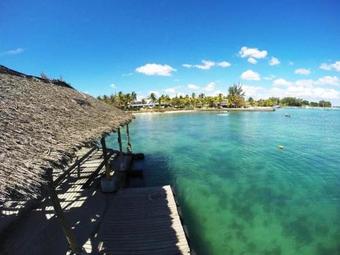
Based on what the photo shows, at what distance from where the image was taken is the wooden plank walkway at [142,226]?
7152 millimetres

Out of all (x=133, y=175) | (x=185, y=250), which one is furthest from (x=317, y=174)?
(x=185, y=250)

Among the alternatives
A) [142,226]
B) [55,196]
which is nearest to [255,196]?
[142,226]

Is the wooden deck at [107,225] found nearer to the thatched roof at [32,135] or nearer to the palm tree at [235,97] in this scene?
the thatched roof at [32,135]

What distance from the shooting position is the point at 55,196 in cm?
582

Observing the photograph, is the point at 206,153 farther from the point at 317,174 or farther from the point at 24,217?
the point at 24,217

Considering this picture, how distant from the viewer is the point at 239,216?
11492 mm

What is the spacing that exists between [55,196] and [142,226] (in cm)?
341

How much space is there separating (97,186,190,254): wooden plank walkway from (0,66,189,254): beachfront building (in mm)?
28

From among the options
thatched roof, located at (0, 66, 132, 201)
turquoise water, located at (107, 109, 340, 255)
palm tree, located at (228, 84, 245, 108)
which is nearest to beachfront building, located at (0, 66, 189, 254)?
thatched roof, located at (0, 66, 132, 201)

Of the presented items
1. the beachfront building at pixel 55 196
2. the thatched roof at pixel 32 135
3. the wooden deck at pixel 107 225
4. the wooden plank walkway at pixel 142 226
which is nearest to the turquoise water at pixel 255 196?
the wooden plank walkway at pixel 142 226

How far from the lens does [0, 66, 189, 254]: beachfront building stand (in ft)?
14.7

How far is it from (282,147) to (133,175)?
18695mm

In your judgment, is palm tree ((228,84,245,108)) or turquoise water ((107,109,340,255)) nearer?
turquoise water ((107,109,340,255))

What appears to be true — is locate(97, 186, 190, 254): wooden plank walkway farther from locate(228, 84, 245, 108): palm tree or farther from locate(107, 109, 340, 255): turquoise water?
locate(228, 84, 245, 108): palm tree
